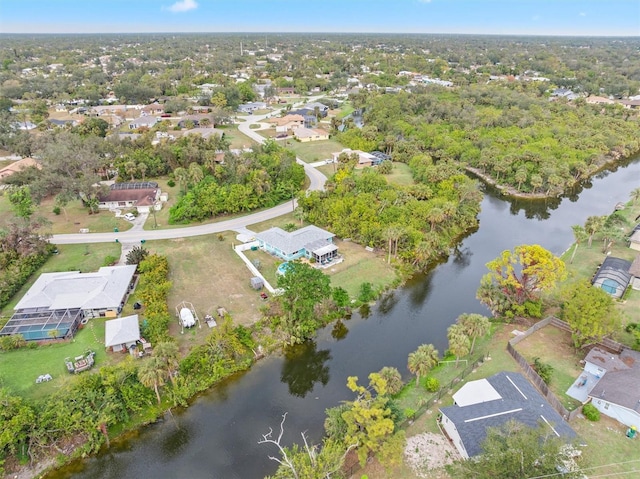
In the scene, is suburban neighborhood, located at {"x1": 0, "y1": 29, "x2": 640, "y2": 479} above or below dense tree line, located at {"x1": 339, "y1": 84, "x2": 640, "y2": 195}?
below

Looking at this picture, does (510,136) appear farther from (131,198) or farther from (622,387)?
(131,198)

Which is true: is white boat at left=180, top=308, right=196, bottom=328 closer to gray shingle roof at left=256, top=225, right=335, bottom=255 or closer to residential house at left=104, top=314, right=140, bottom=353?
residential house at left=104, top=314, right=140, bottom=353

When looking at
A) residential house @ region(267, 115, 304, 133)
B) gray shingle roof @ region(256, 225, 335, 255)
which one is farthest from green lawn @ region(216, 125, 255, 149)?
gray shingle roof @ region(256, 225, 335, 255)

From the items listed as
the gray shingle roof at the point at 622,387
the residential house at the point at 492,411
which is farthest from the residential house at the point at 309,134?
the gray shingle roof at the point at 622,387

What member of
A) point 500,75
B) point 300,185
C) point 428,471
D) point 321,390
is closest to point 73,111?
point 300,185

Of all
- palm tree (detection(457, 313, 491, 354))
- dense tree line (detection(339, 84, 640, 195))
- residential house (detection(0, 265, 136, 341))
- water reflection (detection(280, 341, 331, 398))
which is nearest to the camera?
palm tree (detection(457, 313, 491, 354))

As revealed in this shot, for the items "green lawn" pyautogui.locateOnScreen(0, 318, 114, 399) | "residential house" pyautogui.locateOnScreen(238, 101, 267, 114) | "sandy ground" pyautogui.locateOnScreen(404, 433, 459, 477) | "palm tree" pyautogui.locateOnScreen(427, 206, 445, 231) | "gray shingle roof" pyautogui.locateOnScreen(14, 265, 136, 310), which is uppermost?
"residential house" pyautogui.locateOnScreen(238, 101, 267, 114)

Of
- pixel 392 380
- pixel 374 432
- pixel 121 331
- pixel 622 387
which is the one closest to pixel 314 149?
pixel 121 331

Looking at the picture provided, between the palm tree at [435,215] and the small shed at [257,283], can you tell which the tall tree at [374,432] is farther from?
the palm tree at [435,215]
